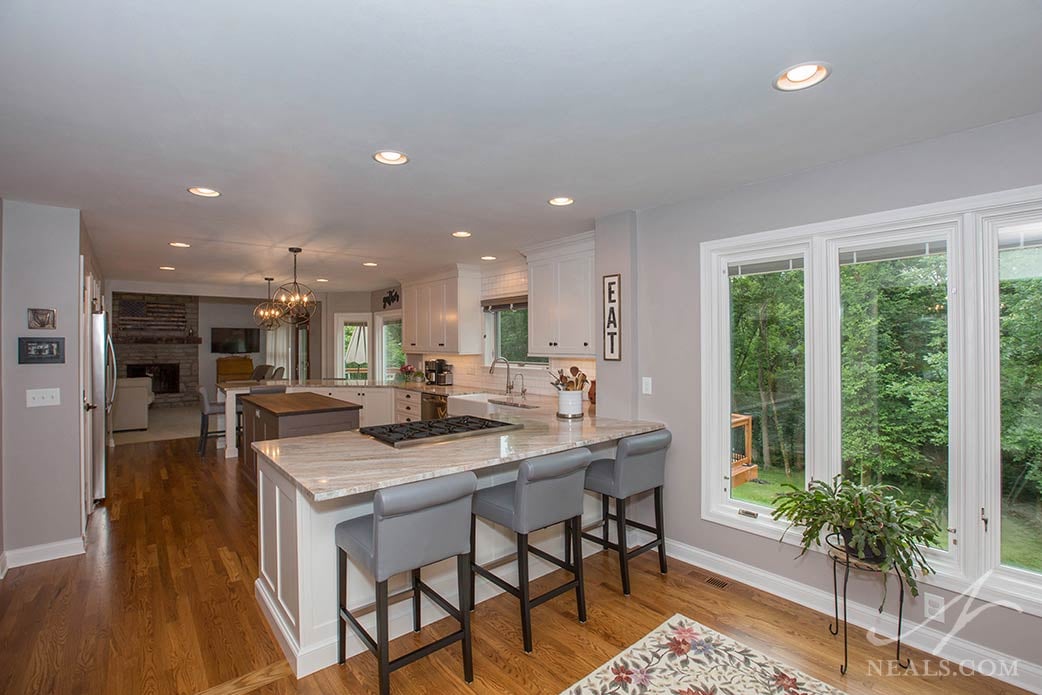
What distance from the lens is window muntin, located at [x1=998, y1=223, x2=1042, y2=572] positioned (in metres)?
2.19

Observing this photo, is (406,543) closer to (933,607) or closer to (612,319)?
(612,319)

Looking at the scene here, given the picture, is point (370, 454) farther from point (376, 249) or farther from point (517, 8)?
point (376, 249)

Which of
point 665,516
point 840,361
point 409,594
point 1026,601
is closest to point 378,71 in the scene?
point 409,594

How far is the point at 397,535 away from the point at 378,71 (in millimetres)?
1727

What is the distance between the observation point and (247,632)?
2557 millimetres

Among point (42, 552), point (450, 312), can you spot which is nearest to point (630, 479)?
point (450, 312)

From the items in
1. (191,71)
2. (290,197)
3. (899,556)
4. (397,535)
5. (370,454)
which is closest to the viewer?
(191,71)

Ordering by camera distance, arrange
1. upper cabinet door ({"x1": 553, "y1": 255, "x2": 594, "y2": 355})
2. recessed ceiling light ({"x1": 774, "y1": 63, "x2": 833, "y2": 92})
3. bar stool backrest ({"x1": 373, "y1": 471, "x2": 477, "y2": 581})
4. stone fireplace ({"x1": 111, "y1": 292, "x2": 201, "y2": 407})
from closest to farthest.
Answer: recessed ceiling light ({"x1": 774, "y1": 63, "x2": 833, "y2": 92}) < bar stool backrest ({"x1": 373, "y1": 471, "x2": 477, "y2": 581}) < upper cabinet door ({"x1": 553, "y1": 255, "x2": 594, "y2": 355}) < stone fireplace ({"x1": 111, "y1": 292, "x2": 201, "y2": 407})

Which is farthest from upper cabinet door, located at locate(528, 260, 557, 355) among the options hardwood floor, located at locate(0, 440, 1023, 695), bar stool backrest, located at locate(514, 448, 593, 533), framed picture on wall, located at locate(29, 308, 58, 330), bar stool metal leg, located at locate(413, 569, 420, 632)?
framed picture on wall, located at locate(29, 308, 58, 330)

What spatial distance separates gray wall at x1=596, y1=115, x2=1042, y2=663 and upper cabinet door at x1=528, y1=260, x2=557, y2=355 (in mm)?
823

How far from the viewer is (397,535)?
2.01 meters

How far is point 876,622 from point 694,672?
107 centimetres

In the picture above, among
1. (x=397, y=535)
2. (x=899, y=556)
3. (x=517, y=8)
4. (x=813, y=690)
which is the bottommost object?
(x=813, y=690)

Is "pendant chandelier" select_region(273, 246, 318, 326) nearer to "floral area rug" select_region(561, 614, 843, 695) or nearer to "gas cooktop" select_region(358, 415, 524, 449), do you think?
"gas cooktop" select_region(358, 415, 524, 449)
